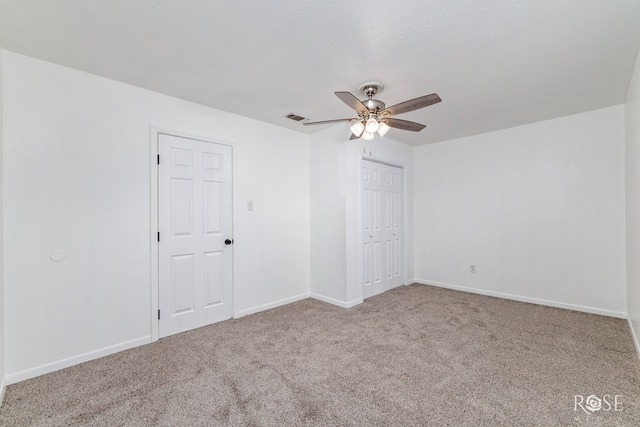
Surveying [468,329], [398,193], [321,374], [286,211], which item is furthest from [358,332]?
[398,193]

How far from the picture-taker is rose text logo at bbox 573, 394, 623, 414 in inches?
67.8

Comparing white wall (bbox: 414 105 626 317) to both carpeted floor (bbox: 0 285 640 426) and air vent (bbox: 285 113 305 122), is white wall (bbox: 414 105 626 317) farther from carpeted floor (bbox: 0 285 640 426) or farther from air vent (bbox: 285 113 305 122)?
air vent (bbox: 285 113 305 122)

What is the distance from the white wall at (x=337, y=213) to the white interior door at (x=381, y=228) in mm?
243

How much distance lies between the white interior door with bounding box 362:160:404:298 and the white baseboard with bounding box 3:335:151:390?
2.69 metres

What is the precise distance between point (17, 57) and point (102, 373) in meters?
2.44

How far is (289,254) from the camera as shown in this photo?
388 centimetres

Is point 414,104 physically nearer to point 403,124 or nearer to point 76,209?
point 403,124

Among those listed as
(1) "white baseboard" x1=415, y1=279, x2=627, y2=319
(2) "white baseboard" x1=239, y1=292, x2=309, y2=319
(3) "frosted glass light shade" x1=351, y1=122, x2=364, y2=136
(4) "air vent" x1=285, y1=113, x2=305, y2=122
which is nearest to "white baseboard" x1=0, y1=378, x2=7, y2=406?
(2) "white baseboard" x1=239, y1=292, x2=309, y2=319

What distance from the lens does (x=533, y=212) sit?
12.3ft

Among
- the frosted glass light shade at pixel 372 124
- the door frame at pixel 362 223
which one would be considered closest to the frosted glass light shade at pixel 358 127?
the frosted glass light shade at pixel 372 124

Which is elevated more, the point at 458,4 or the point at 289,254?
the point at 458,4

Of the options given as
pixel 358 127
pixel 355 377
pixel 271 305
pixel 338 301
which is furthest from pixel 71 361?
pixel 358 127

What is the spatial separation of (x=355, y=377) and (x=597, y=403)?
1.51 m

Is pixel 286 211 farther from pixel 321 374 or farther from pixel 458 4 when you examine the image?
pixel 458 4
